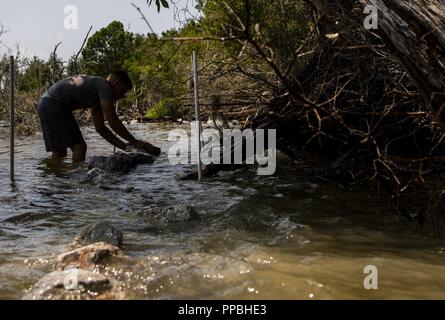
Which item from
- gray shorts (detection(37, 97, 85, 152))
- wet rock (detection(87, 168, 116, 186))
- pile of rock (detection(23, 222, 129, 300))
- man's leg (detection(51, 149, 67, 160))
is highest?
gray shorts (detection(37, 97, 85, 152))

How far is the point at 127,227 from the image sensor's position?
3.97 meters

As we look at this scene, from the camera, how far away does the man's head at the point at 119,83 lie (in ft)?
21.6

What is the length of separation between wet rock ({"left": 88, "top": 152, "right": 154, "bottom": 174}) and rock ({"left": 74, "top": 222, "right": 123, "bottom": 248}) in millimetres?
3506

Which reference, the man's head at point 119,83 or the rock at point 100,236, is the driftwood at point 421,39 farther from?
the man's head at point 119,83

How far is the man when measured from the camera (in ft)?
21.6

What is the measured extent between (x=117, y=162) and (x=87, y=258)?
431cm

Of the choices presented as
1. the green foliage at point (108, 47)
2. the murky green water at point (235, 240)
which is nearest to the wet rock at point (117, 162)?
the murky green water at point (235, 240)

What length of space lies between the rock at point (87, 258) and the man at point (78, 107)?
3676 mm

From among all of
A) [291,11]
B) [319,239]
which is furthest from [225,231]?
[291,11]

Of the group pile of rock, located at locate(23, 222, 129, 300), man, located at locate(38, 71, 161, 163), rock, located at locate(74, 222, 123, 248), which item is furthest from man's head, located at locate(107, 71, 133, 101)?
pile of rock, located at locate(23, 222, 129, 300)

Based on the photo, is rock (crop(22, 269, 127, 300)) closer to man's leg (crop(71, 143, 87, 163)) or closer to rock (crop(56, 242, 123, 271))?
rock (crop(56, 242, 123, 271))
